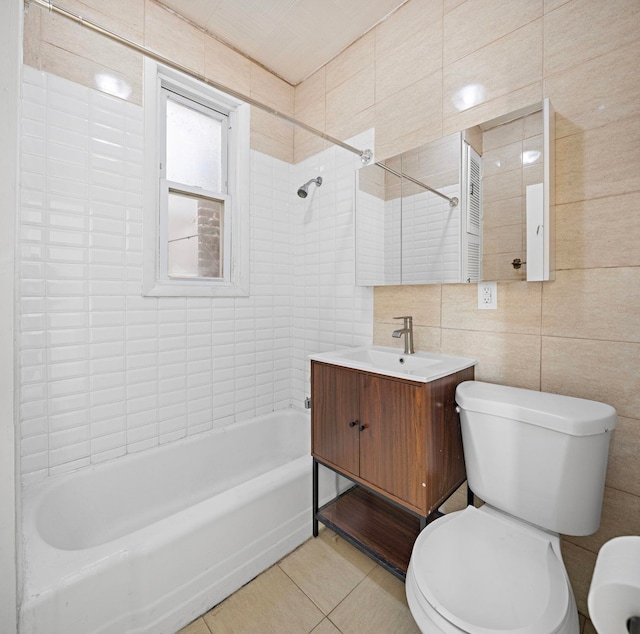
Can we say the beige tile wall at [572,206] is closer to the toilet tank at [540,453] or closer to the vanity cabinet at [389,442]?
the toilet tank at [540,453]

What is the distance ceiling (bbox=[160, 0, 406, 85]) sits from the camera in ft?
5.80

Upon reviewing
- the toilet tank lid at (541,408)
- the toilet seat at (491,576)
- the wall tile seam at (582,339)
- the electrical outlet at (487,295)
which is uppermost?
the electrical outlet at (487,295)

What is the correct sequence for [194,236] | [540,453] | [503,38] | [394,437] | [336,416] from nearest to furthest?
[540,453]
[394,437]
[503,38]
[336,416]
[194,236]

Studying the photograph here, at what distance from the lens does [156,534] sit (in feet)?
3.88

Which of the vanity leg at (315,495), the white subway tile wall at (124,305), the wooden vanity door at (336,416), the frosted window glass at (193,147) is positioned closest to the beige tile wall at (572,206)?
the wooden vanity door at (336,416)

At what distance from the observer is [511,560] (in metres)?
1.00

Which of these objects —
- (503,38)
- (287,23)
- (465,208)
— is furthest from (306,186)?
(503,38)

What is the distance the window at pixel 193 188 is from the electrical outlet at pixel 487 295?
4.49ft

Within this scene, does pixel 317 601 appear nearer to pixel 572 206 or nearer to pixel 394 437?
pixel 394 437

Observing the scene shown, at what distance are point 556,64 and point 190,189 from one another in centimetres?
179

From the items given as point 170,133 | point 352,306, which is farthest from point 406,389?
point 170,133

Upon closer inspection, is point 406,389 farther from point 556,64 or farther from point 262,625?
point 556,64

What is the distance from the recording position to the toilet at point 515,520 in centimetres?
86

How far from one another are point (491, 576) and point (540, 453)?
1.28ft
